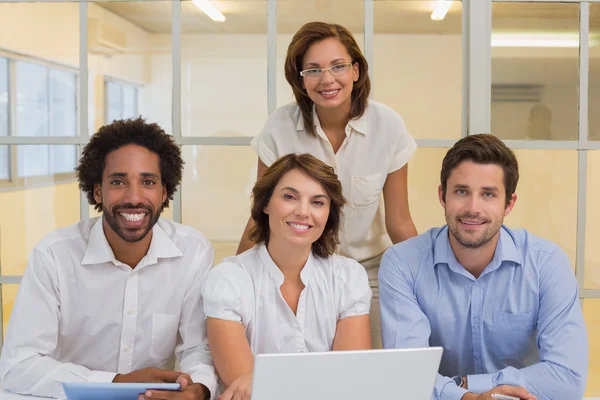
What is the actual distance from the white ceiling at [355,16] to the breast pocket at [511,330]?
1.05m

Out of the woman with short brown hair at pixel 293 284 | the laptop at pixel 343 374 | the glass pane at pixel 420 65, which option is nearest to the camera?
the laptop at pixel 343 374

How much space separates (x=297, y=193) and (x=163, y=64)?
33.2 inches

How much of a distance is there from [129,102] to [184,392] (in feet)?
3.91

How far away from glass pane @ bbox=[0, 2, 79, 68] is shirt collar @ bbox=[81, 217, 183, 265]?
0.75m

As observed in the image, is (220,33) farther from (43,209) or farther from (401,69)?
(43,209)

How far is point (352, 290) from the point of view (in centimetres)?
201

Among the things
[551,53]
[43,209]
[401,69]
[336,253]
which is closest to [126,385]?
[336,253]

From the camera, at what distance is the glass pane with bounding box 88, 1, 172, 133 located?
97.1 inches

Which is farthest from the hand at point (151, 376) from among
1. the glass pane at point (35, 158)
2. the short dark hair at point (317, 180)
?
the glass pane at point (35, 158)

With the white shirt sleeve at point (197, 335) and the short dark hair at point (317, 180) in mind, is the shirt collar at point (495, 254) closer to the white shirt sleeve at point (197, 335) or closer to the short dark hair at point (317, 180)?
the short dark hair at point (317, 180)

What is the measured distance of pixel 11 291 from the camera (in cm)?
255

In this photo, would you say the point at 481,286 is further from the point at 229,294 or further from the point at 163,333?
the point at 163,333

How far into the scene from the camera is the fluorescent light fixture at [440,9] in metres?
2.45

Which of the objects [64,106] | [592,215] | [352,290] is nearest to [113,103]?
[64,106]
